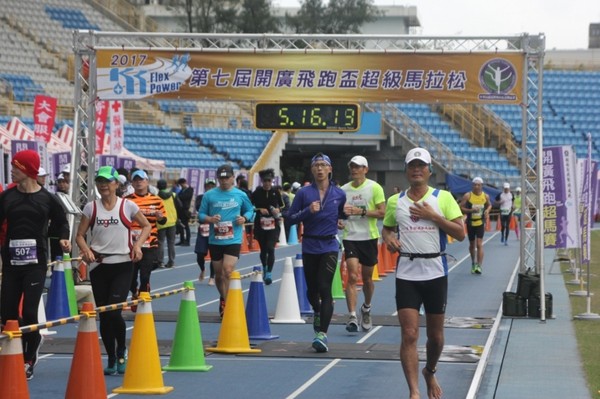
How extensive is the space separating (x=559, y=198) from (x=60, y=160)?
43.6ft

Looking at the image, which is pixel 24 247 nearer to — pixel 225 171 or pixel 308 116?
pixel 225 171

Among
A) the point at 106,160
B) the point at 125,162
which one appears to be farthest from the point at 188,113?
the point at 106,160

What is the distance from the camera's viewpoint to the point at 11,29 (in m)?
58.0

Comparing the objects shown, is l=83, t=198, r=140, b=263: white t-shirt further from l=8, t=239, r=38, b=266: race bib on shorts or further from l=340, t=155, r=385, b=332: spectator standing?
l=340, t=155, r=385, b=332: spectator standing

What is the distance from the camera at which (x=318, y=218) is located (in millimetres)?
13461

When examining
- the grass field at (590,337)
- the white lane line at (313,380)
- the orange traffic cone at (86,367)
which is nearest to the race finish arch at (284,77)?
the grass field at (590,337)

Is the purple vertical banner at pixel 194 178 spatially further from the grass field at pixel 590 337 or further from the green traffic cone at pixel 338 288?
the green traffic cone at pixel 338 288

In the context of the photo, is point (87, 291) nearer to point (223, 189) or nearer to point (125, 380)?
point (223, 189)

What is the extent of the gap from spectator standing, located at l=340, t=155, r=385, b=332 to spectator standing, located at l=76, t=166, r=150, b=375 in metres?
3.98

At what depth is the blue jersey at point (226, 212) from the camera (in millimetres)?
15656

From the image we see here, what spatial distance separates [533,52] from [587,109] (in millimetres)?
51137

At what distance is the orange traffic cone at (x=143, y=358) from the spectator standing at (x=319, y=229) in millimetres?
2931

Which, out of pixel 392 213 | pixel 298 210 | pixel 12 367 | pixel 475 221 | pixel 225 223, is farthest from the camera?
pixel 475 221

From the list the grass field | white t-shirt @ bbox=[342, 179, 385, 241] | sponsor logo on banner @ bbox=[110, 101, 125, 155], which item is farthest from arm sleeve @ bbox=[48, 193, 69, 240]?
sponsor logo on banner @ bbox=[110, 101, 125, 155]
